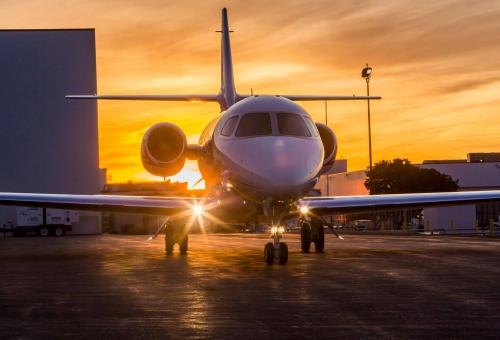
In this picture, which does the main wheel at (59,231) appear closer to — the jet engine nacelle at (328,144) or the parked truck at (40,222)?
the parked truck at (40,222)

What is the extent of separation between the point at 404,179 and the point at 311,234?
61104 millimetres

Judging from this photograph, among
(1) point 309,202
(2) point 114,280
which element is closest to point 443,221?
(1) point 309,202

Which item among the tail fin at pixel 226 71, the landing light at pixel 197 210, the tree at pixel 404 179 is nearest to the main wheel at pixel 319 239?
the landing light at pixel 197 210

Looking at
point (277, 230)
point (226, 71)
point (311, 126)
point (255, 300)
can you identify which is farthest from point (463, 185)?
point (255, 300)

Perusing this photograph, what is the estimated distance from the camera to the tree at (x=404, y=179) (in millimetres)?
77250

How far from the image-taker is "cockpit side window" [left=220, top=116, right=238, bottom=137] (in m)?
15.6

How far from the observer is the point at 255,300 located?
900 centimetres

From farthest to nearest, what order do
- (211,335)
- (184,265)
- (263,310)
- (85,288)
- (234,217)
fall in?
1. (234,217)
2. (184,265)
3. (85,288)
4. (263,310)
5. (211,335)

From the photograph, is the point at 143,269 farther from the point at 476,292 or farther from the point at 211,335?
the point at 211,335

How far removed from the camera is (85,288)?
10594 millimetres

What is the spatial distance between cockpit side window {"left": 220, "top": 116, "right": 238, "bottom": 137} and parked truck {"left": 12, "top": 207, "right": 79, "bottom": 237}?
39.7m

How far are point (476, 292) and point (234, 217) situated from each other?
25.0 feet

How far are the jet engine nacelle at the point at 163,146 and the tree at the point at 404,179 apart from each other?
189 ft

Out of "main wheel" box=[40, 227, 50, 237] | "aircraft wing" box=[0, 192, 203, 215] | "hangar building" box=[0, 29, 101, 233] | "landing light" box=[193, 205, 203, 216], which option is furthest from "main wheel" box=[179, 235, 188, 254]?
"hangar building" box=[0, 29, 101, 233]
